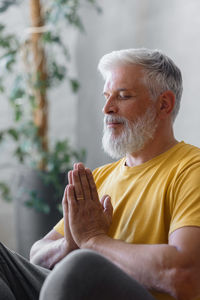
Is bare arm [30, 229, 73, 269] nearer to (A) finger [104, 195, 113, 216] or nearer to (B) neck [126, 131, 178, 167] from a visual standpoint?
(A) finger [104, 195, 113, 216]

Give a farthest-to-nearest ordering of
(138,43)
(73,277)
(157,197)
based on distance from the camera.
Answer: (138,43)
(157,197)
(73,277)

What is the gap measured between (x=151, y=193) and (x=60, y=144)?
1752mm

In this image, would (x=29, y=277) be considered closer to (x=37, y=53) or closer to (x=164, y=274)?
(x=164, y=274)

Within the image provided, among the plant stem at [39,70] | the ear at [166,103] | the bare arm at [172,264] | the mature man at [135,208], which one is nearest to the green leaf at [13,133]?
the plant stem at [39,70]

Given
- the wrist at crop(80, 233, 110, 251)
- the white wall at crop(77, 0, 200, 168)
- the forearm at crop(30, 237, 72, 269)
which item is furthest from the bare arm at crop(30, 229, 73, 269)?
the white wall at crop(77, 0, 200, 168)

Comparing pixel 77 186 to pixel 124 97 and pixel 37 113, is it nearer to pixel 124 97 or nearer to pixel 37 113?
pixel 124 97

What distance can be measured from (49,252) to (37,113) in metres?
1.63

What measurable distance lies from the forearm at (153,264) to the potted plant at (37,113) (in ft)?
5.60

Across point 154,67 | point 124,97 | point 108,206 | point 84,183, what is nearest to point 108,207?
point 108,206

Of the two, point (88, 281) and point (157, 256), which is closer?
point (88, 281)

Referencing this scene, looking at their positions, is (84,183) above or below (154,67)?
below

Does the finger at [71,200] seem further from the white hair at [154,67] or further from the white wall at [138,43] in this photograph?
the white wall at [138,43]

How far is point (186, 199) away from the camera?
1.19 metres

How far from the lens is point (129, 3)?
2.95m
